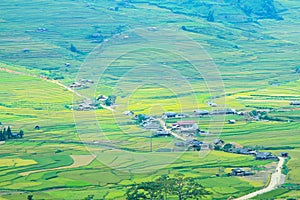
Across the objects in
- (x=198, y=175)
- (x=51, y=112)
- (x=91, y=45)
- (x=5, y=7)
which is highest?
(x=5, y=7)

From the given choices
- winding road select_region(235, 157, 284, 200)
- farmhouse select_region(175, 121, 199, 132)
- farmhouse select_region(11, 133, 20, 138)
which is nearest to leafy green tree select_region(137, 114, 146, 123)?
farmhouse select_region(175, 121, 199, 132)

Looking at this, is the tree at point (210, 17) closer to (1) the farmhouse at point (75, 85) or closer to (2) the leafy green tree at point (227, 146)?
(1) the farmhouse at point (75, 85)

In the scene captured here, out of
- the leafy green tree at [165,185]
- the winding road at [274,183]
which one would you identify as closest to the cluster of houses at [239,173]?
the winding road at [274,183]

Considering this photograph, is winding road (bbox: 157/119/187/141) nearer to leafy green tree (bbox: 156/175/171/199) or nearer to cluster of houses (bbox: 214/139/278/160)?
cluster of houses (bbox: 214/139/278/160)

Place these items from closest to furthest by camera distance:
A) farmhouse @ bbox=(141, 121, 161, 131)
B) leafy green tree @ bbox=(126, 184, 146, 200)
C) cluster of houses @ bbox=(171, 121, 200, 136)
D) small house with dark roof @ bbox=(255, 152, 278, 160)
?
leafy green tree @ bbox=(126, 184, 146, 200), small house with dark roof @ bbox=(255, 152, 278, 160), cluster of houses @ bbox=(171, 121, 200, 136), farmhouse @ bbox=(141, 121, 161, 131)

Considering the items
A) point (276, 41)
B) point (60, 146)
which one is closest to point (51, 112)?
point (60, 146)

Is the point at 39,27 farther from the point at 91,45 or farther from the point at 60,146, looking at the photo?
the point at 60,146

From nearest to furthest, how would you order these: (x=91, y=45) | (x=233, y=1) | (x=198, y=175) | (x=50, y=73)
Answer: (x=198, y=175), (x=50, y=73), (x=91, y=45), (x=233, y=1)

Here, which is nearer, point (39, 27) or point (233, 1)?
point (39, 27)
